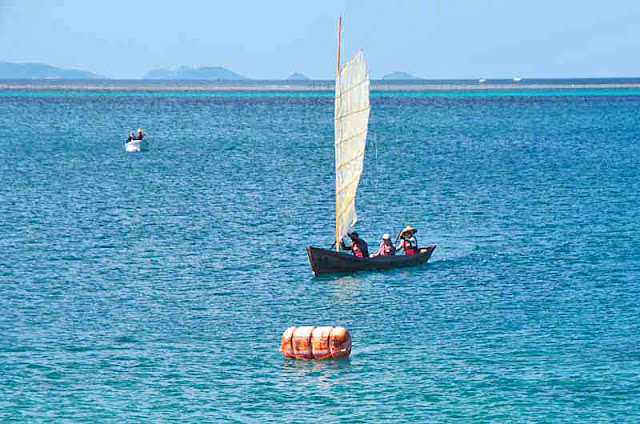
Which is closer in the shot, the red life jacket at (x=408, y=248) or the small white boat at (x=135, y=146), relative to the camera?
the red life jacket at (x=408, y=248)

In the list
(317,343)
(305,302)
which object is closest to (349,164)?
(305,302)

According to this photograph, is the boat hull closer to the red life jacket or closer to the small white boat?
the red life jacket

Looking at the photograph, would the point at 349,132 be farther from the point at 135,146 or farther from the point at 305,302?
the point at 135,146

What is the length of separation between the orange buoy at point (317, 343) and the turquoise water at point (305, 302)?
492 millimetres

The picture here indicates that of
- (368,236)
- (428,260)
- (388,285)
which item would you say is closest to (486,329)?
(388,285)

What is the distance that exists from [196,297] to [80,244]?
15758 mm

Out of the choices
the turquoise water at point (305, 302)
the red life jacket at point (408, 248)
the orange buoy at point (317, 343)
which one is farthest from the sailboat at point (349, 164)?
the orange buoy at point (317, 343)

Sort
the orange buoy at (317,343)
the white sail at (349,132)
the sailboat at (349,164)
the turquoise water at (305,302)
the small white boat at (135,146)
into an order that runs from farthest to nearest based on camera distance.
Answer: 1. the small white boat at (135,146)
2. the white sail at (349,132)
3. the sailboat at (349,164)
4. the orange buoy at (317,343)
5. the turquoise water at (305,302)

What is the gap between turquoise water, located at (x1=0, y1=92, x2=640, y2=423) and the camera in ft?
118

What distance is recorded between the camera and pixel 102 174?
106125 millimetres


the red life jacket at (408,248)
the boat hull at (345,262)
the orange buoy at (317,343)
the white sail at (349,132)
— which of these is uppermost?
the white sail at (349,132)

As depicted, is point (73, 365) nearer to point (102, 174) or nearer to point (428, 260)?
point (428, 260)

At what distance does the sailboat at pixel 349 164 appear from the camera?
5397cm

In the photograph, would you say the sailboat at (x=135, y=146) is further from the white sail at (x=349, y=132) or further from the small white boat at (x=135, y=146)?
the white sail at (x=349, y=132)
